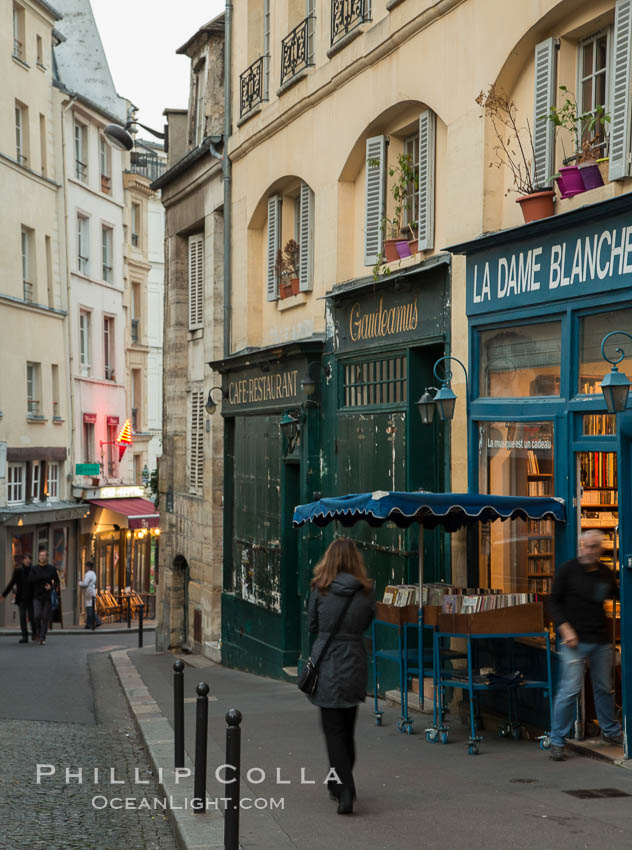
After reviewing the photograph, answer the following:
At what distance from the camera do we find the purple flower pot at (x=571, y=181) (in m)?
10.3

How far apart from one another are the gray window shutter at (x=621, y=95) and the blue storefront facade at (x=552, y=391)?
0.44 metres

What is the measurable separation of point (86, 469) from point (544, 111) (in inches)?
1101

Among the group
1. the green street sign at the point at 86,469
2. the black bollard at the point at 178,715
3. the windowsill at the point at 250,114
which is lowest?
the black bollard at the point at 178,715

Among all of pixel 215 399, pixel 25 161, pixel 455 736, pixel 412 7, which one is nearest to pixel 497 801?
pixel 455 736

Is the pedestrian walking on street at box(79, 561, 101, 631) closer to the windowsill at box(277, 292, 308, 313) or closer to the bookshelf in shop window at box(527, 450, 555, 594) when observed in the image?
the windowsill at box(277, 292, 308, 313)

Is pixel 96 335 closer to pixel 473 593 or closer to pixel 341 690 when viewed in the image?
pixel 473 593

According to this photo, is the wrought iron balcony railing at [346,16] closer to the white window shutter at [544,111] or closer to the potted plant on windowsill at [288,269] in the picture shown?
the potted plant on windowsill at [288,269]

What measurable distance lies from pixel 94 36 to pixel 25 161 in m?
8.55

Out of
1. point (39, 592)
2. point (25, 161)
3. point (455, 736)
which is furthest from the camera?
point (25, 161)

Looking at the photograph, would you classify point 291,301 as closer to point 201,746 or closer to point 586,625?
point 586,625

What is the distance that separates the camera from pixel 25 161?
35.1 meters

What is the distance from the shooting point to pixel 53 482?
3631 centimetres

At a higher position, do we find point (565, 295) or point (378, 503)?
point (565, 295)

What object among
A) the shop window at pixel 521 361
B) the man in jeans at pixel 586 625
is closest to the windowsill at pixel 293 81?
the shop window at pixel 521 361
